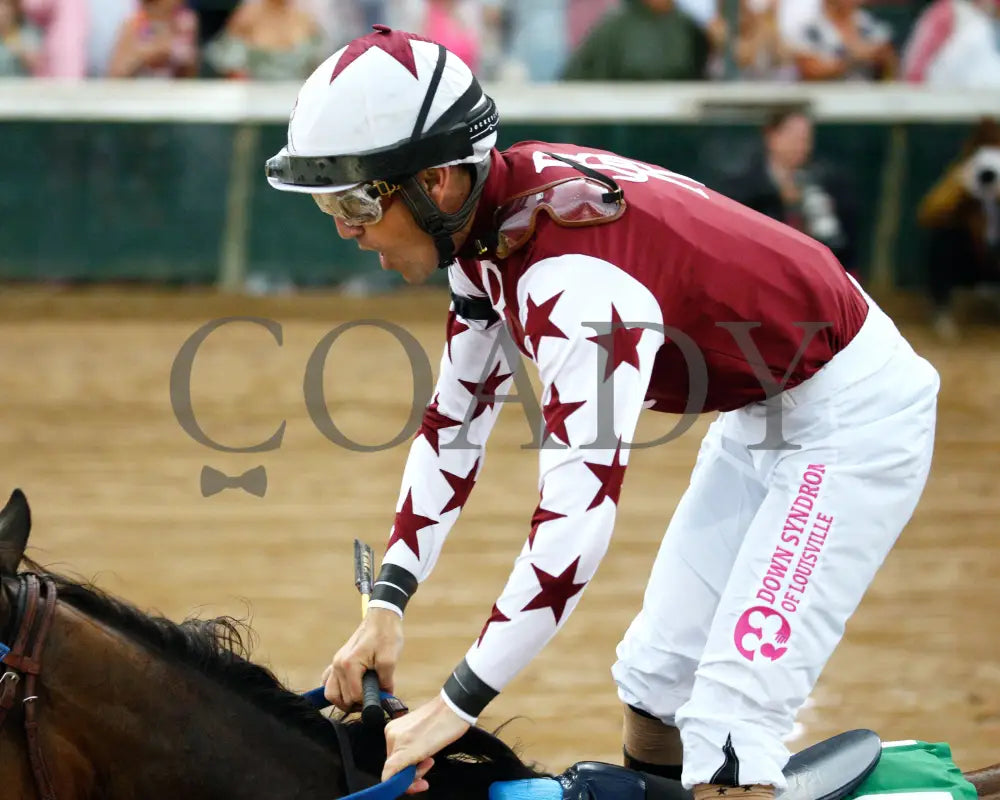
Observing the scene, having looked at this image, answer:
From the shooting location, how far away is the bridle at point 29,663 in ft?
6.85

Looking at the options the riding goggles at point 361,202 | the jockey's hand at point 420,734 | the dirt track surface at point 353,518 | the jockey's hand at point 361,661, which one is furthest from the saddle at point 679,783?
the dirt track surface at point 353,518

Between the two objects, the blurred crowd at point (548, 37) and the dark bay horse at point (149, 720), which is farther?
the blurred crowd at point (548, 37)

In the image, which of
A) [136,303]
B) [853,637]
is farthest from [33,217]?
[853,637]

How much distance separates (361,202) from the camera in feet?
7.90

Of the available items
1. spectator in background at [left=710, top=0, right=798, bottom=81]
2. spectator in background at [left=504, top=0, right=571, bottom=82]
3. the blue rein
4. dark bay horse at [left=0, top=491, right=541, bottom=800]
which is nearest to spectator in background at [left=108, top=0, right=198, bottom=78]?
spectator in background at [left=504, top=0, right=571, bottom=82]

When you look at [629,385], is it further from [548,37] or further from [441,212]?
[548,37]

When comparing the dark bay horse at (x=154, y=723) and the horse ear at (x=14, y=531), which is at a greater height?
the horse ear at (x=14, y=531)

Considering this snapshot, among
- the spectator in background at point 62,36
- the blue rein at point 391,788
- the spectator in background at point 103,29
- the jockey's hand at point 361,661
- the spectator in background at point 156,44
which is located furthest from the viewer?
the spectator in background at point 156,44

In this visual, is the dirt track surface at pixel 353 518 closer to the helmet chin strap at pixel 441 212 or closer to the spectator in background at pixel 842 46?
the helmet chin strap at pixel 441 212

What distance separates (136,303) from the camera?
10359 millimetres

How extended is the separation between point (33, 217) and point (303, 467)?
413cm

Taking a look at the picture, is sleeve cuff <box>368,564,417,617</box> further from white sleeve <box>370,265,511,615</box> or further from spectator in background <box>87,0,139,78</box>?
spectator in background <box>87,0,139,78</box>

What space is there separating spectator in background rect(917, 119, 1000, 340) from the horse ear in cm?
886

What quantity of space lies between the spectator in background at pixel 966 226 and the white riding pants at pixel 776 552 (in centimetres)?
783
